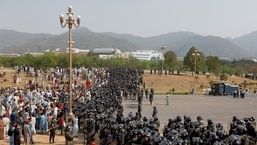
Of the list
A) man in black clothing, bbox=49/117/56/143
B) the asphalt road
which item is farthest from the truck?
man in black clothing, bbox=49/117/56/143

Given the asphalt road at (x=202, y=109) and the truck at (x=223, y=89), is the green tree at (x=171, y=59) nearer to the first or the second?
the truck at (x=223, y=89)

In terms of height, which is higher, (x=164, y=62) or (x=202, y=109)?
(x=164, y=62)

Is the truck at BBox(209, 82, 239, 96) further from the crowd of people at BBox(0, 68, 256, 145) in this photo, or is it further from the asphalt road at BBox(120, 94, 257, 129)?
the crowd of people at BBox(0, 68, 256, 145)

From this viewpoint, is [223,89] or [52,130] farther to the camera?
[223,89]

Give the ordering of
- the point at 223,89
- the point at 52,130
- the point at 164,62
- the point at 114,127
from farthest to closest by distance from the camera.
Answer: the point at 164,62 → the point at 223,89 → the point at 52,130 → the point at 114,127

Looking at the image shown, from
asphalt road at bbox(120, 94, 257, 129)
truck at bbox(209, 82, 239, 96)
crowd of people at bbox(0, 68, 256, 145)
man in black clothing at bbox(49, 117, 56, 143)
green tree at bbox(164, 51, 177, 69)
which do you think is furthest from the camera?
green tree at bbox(164, 51, 177, 69)

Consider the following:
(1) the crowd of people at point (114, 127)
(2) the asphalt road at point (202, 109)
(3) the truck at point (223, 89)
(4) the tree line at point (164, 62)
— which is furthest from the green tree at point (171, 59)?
(1) the crowd of people at point (114, 127)

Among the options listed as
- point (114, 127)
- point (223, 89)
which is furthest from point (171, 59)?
point (114, 127)

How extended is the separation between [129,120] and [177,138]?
5.27 metres

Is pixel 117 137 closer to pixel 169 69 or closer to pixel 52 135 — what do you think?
pixel 52 135

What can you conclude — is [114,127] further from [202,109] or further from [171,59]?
[171,59]

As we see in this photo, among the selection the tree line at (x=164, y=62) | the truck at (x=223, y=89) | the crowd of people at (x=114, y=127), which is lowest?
the truck at (x=223, y=89)

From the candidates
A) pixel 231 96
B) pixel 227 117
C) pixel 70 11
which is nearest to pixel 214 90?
pixel 231 96

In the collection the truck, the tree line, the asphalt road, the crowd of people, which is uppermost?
the tree line
